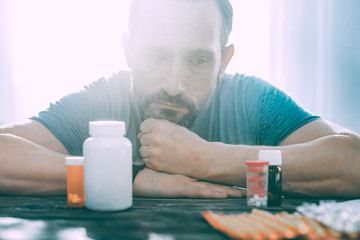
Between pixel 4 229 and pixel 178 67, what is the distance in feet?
2.40

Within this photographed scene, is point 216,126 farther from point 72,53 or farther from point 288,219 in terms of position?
point 72,53

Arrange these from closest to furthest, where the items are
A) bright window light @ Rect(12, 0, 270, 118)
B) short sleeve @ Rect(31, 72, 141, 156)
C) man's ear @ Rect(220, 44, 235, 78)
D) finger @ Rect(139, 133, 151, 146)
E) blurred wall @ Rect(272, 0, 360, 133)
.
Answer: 1. finger @ Rect(139, 133, 151, 146)
2. short sleeve @ Rect(31, 72, 141, 156)
3. man's ear @ Rect(220, 44, 235, 78)
4. bright window light @ Rect(12, 0, 270, 118)
5. blurred wall @ Rect(272, 0, 360, 133)

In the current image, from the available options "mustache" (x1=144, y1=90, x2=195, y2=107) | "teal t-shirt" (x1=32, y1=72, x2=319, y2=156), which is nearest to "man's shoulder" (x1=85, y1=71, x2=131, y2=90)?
"teal t-shirt" (x1=32, y1=72, x2=319, y2=156)

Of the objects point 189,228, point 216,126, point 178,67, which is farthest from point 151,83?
point 189,228

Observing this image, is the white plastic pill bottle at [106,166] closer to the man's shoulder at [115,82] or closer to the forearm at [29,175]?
the forearm at [29,175]

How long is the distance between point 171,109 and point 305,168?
0.46 metres

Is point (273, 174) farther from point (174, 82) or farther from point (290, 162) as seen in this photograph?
point (174, 82)

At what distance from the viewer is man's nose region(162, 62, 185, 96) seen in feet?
3.63

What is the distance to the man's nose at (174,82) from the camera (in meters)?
1.11

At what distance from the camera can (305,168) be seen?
0.95m

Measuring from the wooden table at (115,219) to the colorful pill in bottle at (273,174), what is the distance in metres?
0.03

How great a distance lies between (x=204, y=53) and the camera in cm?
118

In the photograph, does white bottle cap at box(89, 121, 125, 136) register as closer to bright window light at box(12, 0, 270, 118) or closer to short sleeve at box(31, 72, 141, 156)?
short sleeve at box(31, 72, 141, 156)

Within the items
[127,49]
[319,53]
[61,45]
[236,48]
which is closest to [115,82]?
[127,49]
